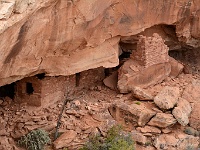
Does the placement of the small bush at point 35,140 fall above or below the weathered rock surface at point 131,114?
below

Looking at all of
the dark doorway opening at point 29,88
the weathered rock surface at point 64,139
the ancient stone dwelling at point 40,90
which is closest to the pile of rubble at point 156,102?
the weathered rock surface at point 64,139

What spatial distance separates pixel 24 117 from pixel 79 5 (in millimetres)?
3250

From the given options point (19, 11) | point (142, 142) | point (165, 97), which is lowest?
point (142, 142)

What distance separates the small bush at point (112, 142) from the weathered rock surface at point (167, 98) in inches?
47.3

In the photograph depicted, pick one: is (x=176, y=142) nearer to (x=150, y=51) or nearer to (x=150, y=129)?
(x=150, y=129)

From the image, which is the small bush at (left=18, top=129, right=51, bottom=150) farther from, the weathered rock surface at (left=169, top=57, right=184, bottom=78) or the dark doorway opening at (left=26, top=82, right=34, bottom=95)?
the weathered rock surface at (left=169, top=57, right=184, bottom=78)

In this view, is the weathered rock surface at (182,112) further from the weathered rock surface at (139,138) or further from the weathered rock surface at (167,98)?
the weathered rock surface at (139,138)

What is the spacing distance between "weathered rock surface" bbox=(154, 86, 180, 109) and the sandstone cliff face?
134cm

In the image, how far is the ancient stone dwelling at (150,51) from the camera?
34.2 feet

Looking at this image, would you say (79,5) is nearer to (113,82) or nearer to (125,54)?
(113,82)

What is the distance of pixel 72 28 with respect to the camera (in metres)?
8.00

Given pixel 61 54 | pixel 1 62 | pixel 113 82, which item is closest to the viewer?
pixel 1 62

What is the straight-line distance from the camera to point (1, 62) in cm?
707

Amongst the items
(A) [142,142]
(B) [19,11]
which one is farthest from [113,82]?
(B) [19,11]
